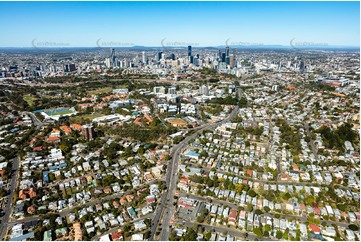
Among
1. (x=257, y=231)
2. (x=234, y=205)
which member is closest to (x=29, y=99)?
(x=234, y=205)

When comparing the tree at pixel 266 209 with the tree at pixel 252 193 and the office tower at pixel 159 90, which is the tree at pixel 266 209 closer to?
the tree at pixel 252 193

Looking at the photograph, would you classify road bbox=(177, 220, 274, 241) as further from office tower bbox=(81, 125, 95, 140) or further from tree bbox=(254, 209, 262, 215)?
office tower bbox=(81, 125, 95, 140)

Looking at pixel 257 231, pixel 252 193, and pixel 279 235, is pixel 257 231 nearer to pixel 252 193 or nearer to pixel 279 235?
pixel 279 235

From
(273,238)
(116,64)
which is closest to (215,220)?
(273,238)

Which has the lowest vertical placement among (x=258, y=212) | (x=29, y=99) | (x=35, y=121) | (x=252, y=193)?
(x=258, y=212)

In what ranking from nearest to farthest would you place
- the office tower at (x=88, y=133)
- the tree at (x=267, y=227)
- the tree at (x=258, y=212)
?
the tree at (x=267, y=227) → the tree at (x=258, y=212) → the office tower at (x=88, y=133)

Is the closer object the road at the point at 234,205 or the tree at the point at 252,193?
the road at the point at 234,205

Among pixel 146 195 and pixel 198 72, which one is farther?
pixel 198 72

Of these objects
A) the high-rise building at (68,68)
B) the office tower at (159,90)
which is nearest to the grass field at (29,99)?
the office tower at (159,90)

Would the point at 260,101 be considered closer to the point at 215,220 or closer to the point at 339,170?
the point at 339,170

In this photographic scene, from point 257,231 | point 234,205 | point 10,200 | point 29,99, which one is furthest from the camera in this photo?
point 29,99

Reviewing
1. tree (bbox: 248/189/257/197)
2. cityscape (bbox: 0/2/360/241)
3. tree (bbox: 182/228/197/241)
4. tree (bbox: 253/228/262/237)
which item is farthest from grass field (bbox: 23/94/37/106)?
tree (bbox: 253/228/262/237)
